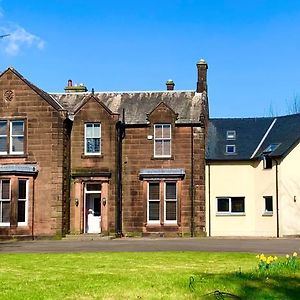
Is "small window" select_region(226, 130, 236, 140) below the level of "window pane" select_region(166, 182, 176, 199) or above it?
above

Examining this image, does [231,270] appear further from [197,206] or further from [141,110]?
[141,110]

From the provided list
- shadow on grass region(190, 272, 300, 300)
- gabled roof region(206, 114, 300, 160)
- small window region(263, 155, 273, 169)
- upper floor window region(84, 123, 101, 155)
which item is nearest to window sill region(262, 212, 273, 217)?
small window region(263, 155, 273, 169)

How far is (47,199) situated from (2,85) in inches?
289

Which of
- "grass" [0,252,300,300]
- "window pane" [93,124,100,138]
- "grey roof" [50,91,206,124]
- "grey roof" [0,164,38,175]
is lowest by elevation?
"grass" [0,252,300,300]

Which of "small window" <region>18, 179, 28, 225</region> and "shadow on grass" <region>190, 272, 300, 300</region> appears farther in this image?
"small window" <region>18, 179, 28, 225</region>

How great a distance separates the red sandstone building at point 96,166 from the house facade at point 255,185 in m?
1.43

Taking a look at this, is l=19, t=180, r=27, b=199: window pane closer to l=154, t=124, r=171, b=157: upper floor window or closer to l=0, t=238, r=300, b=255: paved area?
l=0, t=238, r=300, b=255: paved area

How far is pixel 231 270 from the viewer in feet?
50.0

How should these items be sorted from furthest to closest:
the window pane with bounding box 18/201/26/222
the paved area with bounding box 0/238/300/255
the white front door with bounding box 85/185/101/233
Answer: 1. the white front door with bounding box 85/185/101/233
2. the window pane with bounding box 18/201/26/222
3. the paved area with bounding box 0/238/300/255

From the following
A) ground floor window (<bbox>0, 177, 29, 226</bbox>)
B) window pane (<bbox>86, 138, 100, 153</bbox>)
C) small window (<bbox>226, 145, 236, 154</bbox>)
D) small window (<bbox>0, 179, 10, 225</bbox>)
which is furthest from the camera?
small window (<bbox>226, 145, 236, 154</bbox>)

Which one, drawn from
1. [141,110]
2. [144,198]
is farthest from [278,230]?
[141,110]

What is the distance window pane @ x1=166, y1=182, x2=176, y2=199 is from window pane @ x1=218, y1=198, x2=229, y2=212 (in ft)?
10.7

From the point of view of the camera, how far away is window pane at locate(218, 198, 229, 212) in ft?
127

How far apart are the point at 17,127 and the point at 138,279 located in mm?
24757
